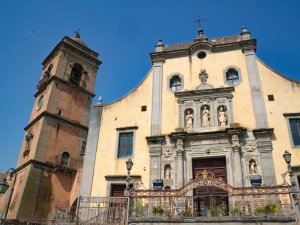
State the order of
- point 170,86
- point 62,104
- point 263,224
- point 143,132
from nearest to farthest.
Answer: point 263,224 < point 143,132 < point 170,86 < point 62,104

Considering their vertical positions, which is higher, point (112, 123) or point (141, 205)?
point (112, 123)

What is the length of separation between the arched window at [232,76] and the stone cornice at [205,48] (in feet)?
5.13

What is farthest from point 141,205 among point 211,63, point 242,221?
point 211,63

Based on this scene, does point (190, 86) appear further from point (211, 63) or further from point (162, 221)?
point (162, 221)

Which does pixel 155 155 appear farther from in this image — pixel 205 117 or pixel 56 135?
pixel 56 135

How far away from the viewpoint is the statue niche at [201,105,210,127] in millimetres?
17106

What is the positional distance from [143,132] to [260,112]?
21.4 feet

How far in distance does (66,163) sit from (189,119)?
43.9 ft

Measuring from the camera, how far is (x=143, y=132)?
58.0ft

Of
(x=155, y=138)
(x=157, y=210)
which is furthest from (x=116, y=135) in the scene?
(x=157, y=210)

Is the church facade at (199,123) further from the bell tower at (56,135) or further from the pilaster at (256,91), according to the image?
the bell tower at (56,135)

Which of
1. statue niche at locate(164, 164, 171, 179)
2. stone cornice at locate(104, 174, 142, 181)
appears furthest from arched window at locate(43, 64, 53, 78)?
statue niche at locate(164, 164, 171, 179)

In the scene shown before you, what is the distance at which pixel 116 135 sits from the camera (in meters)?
18.1

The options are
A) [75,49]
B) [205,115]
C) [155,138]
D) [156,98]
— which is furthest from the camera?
[75,49]
